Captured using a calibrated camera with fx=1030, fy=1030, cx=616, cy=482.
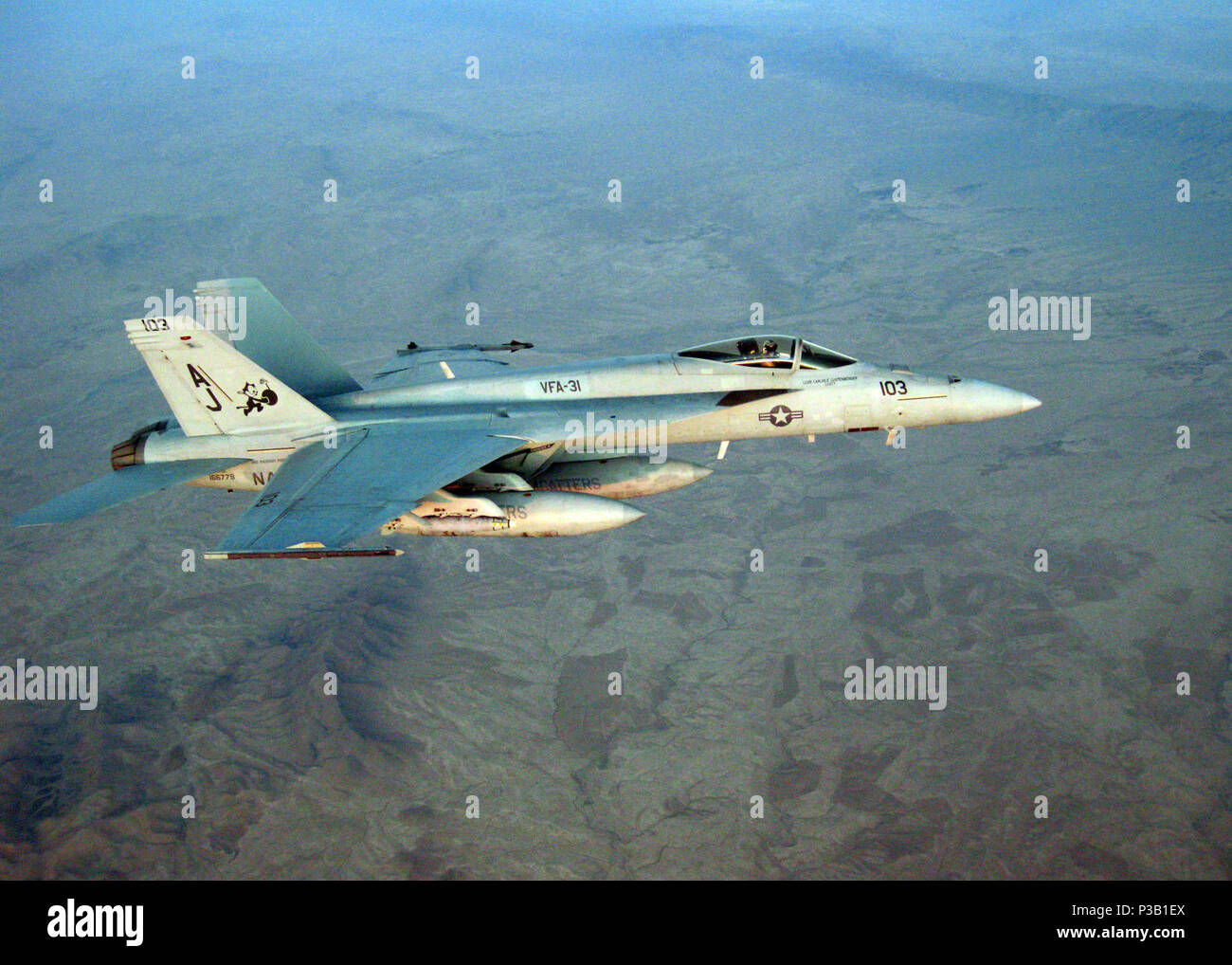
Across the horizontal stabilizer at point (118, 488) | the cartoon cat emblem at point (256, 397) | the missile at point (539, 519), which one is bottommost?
the missile at point (539, 519)

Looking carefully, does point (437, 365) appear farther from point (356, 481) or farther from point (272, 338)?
point (356, 481)

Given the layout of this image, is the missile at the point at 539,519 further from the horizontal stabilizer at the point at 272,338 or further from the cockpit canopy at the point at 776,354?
the horizontal stabilizer at the point at 272,338

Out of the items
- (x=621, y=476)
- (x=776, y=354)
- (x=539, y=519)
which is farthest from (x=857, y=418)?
(x=539, y=519)

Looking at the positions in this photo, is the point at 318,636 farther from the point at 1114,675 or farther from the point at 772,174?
the point at 772,174

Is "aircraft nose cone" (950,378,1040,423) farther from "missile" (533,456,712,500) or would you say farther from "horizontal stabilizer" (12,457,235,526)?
"horizontal stabilizer" (12,457,235,526)

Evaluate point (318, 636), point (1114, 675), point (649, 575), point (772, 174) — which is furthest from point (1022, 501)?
point (772, 174)

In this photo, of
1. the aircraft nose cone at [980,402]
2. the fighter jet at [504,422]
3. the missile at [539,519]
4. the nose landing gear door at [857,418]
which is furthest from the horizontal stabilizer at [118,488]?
the aircraft nose cone at [980,402]

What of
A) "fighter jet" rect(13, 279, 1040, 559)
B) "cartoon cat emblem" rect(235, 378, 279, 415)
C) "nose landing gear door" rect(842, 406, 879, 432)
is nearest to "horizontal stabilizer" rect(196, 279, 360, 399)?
"fighter jet" rect(13, 279, 1040, 559)
